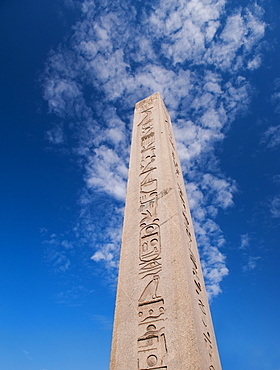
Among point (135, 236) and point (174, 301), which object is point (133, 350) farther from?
point (135, 236)

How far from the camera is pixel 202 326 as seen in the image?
2787 mm

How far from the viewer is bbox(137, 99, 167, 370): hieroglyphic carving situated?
2469 mm

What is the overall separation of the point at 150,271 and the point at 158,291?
283mm

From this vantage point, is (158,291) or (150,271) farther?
(150,271)

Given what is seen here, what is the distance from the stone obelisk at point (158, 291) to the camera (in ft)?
7.98

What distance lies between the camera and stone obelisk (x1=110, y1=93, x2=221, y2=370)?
2.43 metres

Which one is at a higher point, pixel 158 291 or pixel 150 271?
pixel 150 271

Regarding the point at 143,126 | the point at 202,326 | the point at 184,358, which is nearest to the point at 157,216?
the point at 202,326

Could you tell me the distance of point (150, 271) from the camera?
→ 3105mm

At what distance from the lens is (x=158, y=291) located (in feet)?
9.41

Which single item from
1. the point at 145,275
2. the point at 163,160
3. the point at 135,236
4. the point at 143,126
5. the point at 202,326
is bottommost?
the point at 202,326

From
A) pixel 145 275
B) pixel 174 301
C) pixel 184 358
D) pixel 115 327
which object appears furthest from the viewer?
pixel 145 275

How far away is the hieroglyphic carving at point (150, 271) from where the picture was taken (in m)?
2.47

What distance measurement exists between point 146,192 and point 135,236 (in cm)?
74
